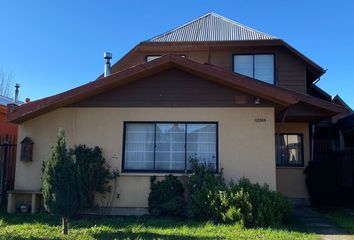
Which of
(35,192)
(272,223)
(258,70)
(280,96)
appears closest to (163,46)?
(258,70)

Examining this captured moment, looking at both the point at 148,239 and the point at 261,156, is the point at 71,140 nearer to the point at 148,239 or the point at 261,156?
the point at 148,239

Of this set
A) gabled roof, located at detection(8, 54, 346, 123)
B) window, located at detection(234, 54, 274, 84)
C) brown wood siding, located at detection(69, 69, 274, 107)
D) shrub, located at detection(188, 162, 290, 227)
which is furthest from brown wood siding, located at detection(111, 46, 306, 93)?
shrub, located at detection(188, 162, 290, 227)

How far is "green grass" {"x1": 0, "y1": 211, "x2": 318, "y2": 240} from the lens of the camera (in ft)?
27.4

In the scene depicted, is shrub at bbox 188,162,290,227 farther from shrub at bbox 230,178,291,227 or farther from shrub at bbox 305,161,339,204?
shrub at bbox 305,161,339,204

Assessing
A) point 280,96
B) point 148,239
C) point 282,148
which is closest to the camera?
point 148,239

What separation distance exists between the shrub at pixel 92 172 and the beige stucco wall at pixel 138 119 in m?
0.29

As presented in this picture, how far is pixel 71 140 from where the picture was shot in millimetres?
11602

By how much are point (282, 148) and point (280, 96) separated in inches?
192

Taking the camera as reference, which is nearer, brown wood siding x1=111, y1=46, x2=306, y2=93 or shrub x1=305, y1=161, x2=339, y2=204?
shrub x1=305, y1=161, x2=339, y2=204

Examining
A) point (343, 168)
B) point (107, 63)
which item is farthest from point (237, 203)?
point (343, 168)

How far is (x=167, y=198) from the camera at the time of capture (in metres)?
10.8

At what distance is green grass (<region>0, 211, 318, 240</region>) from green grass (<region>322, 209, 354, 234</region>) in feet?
3.67

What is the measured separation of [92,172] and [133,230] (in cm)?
251

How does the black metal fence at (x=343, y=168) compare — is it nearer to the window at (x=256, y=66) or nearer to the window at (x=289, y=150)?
the window at (x=289, y=150)
